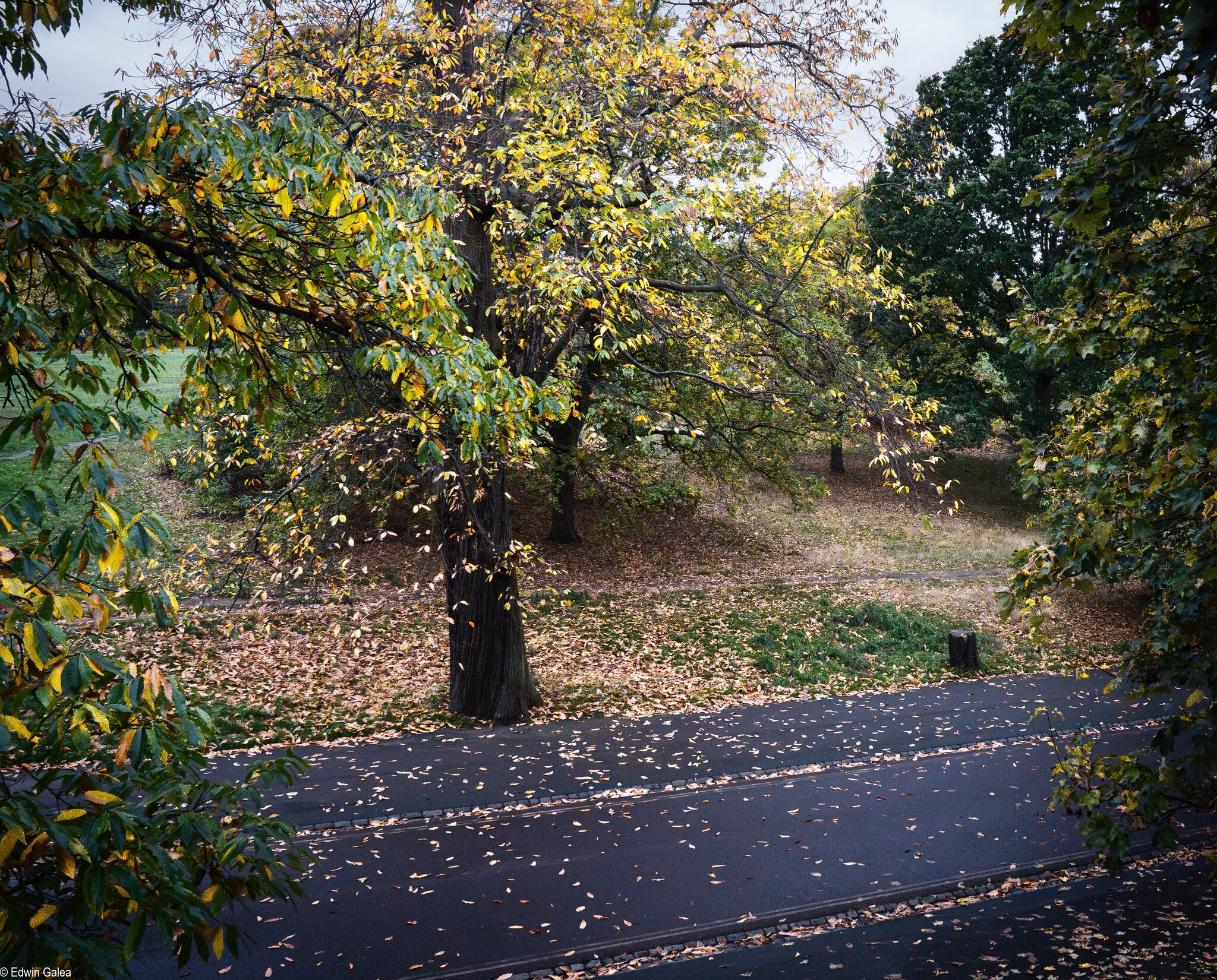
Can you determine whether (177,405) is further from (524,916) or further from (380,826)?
(380,826)

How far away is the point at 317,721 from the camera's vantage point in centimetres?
1015

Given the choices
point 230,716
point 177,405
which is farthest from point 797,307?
point 230,716

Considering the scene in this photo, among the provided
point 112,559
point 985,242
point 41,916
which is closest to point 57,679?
point 112,559

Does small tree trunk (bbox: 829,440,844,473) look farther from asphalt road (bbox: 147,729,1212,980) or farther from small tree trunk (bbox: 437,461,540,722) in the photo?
asphalt road (bbox: 147,729,1212,980)

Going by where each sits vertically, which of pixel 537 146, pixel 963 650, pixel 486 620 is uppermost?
pixel 537 146

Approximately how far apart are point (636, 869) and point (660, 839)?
0.61 metres

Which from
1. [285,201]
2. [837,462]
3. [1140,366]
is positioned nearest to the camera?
[285,201]

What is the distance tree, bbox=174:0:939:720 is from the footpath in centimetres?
220

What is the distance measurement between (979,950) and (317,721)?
7.57 metres

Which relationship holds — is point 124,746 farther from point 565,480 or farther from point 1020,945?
point 565,480

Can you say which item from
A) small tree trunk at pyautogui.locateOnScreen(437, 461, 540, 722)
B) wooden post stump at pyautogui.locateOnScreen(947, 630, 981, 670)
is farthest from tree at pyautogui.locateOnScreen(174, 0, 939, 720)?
wooden post stump at pyautogui.locateOnScreen(947, 630, 981, 670)

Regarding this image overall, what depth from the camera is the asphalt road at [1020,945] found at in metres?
5.37

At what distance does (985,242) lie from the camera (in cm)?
2292

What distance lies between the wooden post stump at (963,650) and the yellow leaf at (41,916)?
45.9ft
